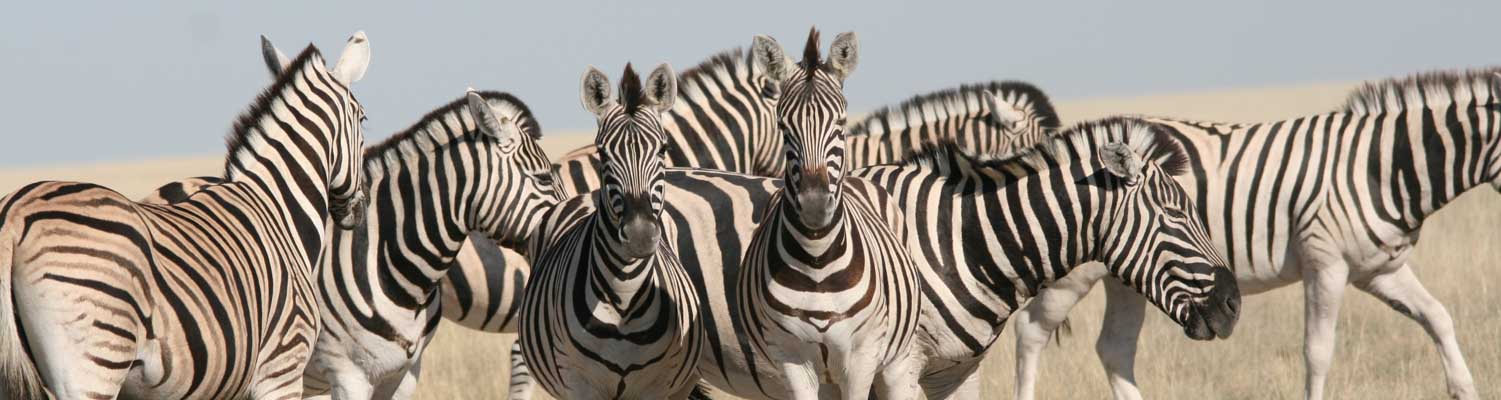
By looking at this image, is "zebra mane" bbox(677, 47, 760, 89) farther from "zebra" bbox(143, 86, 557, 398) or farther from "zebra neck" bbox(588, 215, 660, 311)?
"zebra neck" bbox(588, 215, 660, 311)

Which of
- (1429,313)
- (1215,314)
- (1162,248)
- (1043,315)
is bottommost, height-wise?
(1429,313)

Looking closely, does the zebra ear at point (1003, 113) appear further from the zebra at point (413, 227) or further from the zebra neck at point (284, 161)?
the zebra neck at point (284, 161)

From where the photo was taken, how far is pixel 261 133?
18.6 ft

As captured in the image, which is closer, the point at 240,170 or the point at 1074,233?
the point at 240,170

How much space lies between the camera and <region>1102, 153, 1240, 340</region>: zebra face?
5926mm

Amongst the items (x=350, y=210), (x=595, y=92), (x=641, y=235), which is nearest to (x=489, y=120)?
(x=350, y=210)

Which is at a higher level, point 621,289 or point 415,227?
point 415,227

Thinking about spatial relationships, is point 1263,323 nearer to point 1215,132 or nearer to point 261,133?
point 1215,132

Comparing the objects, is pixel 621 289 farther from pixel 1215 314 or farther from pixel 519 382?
pixel 519 382

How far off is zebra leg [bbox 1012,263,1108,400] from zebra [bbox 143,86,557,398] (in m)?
2.63

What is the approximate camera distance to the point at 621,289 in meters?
5.30

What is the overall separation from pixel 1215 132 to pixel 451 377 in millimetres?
5410

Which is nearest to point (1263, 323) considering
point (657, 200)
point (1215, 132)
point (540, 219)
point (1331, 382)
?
point (1331, 382)

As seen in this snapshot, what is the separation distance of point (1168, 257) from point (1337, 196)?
8.62 ft
